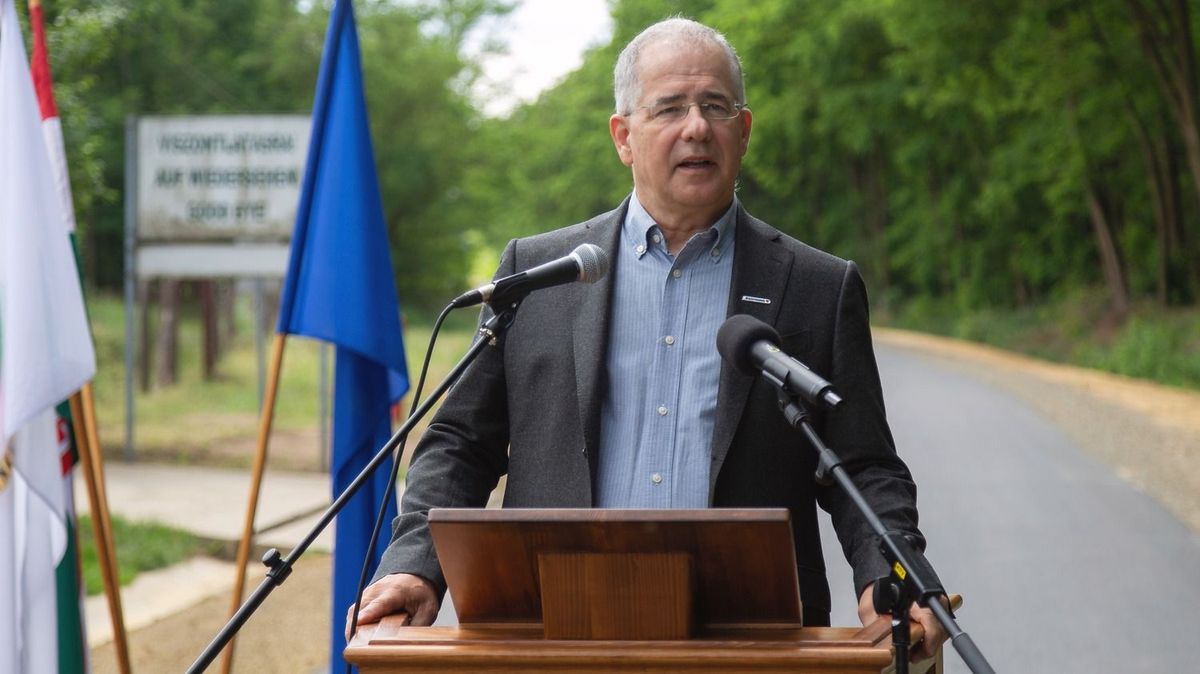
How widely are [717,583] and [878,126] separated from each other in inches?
1585

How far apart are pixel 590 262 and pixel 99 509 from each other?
117 inches

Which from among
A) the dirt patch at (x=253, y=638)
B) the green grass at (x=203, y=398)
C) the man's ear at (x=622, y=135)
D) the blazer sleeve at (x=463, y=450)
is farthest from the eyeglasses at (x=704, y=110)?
the green grass at (x=203, y=398)

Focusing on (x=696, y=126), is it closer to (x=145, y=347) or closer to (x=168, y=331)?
(x=168, y=331)

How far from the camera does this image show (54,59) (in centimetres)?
1214

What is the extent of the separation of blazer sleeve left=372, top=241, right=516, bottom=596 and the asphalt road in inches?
167

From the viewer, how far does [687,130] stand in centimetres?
313

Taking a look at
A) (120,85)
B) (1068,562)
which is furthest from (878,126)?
(1068,562)

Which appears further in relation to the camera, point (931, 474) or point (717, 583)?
point (931, 474)

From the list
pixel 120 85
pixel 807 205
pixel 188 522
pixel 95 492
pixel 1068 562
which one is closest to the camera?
pixel 95 492

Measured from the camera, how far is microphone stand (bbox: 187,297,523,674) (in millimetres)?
2535

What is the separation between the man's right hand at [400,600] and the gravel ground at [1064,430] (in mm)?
4112

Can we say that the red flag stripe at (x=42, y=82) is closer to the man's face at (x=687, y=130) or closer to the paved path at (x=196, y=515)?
the man's face at (x=687, y=130)

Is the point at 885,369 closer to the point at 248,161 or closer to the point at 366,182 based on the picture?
the point at 248,161

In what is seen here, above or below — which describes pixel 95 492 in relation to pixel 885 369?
above
